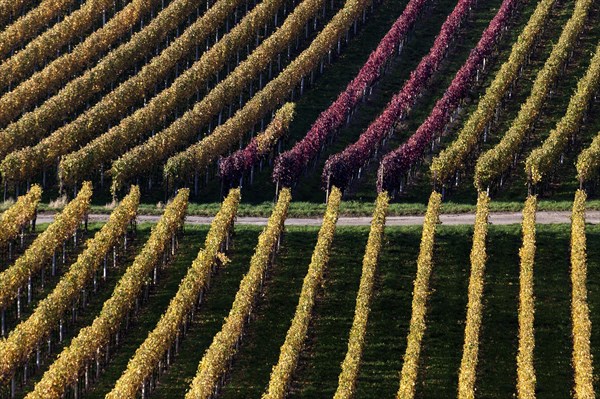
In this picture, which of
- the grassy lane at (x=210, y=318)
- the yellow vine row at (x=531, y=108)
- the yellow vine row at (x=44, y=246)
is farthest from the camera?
the yellow vine row at (x=531, y=108)

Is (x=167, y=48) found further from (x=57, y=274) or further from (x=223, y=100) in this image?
(x=57, y=274)

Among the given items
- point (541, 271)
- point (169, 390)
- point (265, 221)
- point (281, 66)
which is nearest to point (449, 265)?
point (541, 271)

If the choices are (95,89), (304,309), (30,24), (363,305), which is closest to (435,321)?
(363,305)

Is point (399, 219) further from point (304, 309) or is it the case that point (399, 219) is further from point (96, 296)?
point (96, 296)

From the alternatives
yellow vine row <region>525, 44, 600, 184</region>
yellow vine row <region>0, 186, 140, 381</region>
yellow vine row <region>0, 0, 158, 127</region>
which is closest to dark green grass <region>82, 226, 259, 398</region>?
yellow vine row <region>0, 186, 140, 381</region>

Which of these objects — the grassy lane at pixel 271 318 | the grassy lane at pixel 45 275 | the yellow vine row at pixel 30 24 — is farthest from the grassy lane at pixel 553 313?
the yellow vine row at pixel 30 24

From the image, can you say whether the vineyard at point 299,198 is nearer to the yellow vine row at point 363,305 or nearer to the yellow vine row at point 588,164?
the yellow vine row at point 363,305

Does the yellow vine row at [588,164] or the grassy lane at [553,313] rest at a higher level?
the yellow vine row at [588,164]

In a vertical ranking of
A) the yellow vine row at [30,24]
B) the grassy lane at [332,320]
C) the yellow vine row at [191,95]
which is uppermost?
the yellow vine row at [30,24]

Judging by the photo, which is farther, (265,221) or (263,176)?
(263,176)
